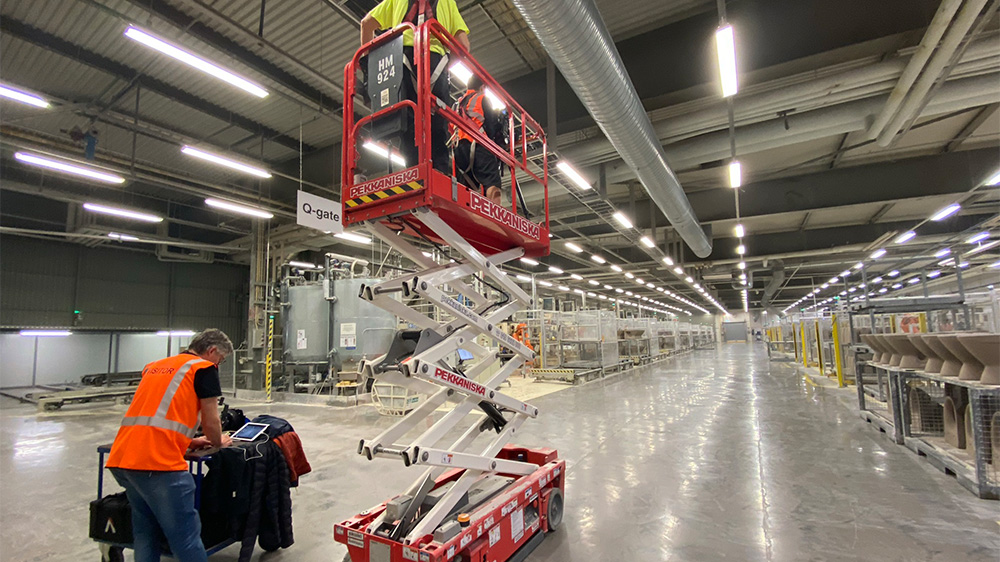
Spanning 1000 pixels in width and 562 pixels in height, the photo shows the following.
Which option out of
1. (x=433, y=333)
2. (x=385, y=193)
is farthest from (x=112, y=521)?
(x=385, y=193)

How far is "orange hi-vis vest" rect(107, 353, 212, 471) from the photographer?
2359 mm

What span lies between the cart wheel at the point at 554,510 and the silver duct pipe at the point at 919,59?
605cm

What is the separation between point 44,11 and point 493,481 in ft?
30.7

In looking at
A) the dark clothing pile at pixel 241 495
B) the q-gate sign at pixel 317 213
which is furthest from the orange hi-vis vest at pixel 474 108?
the q-gate sign at pixel 317 213

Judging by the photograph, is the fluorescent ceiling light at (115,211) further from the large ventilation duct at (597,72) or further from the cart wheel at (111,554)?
the large ventilation duct at (597,72)

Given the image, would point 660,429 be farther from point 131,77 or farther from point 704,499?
point 131,77

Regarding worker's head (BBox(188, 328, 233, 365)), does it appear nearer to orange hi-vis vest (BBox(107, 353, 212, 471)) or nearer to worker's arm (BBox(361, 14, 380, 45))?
orange hi-vis vest (BBox(107, 353, 212, 471))

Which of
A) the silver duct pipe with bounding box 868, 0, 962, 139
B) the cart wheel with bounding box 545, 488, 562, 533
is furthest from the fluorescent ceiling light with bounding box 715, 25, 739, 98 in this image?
the cart wheel with bounding box 545, 488, 562, 533

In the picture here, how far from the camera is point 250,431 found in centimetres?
310

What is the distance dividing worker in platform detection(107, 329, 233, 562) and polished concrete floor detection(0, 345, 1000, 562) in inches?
34.0

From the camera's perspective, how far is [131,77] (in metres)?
7.66

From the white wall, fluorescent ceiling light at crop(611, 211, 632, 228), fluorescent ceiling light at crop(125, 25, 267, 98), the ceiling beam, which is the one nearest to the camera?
fluorescent ceiling light at crop(125, 25, 267, 98)

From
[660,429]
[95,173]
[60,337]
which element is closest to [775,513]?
[660,429]

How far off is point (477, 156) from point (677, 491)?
3.91 metres
